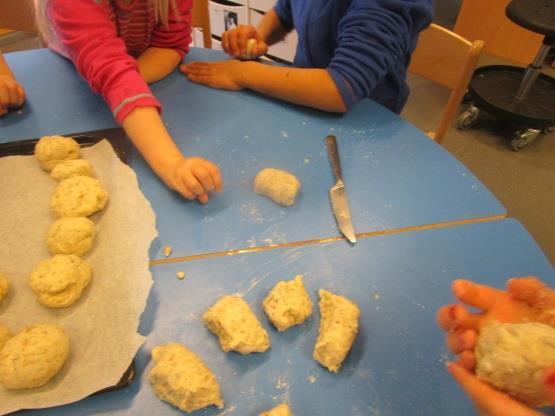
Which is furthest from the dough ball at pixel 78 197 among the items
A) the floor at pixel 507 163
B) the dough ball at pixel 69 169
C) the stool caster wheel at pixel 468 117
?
the stool caster wheel at pixel 468 117

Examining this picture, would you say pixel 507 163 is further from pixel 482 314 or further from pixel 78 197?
pixel 78 197

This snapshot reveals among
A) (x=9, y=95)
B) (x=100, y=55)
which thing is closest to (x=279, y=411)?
(x=100, y=55)

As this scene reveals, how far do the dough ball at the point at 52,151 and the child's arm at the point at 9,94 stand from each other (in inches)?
9.6

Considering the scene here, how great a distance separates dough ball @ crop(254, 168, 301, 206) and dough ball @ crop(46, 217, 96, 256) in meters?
0.39

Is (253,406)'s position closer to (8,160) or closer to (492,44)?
(8,160)

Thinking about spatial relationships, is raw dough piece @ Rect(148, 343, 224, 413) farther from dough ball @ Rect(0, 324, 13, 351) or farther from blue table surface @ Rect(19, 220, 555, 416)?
dough ball @ Rect(0, 324, 13, 351)

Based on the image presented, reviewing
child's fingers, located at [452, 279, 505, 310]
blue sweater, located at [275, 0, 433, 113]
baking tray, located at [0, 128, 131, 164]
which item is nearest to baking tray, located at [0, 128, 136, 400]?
baking tray, located at [0, 128, 131, 164]

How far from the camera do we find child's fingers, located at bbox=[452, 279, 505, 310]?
0.59 meters

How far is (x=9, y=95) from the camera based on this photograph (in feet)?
3.73

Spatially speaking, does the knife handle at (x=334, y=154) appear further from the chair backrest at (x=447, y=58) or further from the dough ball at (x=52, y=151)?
the dough ball at (x=52, y=151)

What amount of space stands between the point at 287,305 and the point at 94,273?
41cm

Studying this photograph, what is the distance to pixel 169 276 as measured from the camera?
836mm

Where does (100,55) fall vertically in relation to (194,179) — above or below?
above

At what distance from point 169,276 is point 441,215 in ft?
2.11
